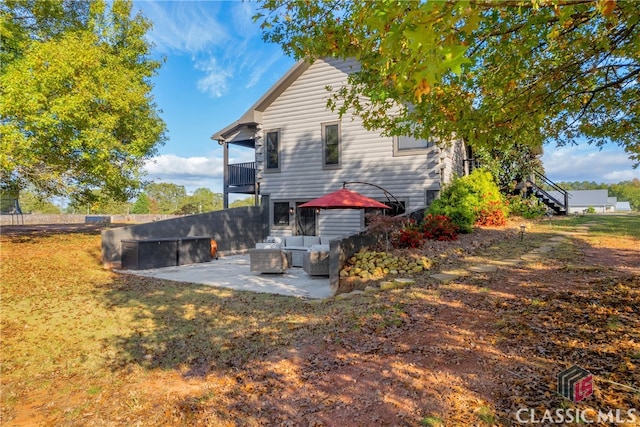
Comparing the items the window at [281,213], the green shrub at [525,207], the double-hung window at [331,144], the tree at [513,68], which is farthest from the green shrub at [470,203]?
the window at [281,213]

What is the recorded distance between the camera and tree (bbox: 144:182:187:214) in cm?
8175

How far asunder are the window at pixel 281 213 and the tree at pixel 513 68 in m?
8.89

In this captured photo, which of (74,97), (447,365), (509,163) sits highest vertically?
(74,97)

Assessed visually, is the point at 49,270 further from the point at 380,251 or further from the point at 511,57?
the point at 511,57

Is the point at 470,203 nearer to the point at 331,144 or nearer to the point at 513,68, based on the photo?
the point at 331,144

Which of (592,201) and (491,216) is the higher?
(592,201)

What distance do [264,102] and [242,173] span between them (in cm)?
389

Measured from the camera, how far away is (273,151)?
1481 centimetres

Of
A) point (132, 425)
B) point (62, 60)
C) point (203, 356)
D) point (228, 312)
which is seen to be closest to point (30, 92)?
point (62, 60)

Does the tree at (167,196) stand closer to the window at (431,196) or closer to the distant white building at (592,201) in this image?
the window at (431,196)

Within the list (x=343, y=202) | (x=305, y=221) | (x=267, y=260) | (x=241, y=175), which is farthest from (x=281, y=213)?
(x=343, y=202)

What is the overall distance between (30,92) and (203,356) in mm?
9942

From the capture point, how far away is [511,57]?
13.8 feet

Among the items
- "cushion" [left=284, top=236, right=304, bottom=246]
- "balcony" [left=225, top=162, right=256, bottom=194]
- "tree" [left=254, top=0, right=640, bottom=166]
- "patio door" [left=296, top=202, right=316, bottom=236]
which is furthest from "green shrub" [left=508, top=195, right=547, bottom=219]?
"balcony" [left=225, top=162, right=256, bottom=194]
